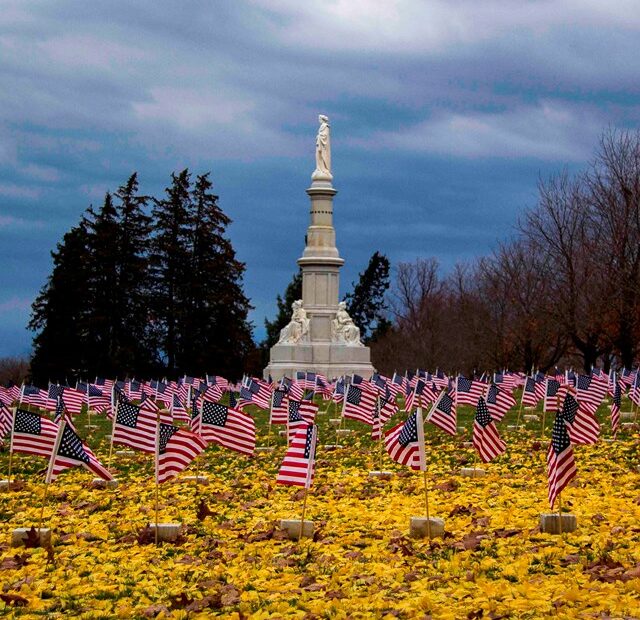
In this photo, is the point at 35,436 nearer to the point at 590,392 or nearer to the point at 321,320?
the point at 590,392

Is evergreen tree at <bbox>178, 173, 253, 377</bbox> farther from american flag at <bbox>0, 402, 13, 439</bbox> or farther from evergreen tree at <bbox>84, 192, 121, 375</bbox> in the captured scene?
american flag at <bbox>0, 402, 13, 439</bbox>

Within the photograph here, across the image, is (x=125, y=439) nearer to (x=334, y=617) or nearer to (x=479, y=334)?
(x=334, y=617)

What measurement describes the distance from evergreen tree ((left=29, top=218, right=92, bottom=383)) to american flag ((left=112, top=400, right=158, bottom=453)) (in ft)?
170

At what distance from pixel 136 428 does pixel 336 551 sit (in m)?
5.62

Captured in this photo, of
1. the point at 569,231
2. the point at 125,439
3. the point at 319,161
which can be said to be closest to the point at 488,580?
the point at 125,439

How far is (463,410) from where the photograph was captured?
3550cm

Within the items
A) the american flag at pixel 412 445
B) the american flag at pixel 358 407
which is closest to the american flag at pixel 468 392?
the american flag at pixel 358 407

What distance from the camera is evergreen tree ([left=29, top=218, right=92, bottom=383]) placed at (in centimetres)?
7094

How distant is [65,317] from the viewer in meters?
72.2

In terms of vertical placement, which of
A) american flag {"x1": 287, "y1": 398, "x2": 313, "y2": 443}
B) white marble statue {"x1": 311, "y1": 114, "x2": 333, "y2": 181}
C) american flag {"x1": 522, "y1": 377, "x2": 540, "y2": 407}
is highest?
white marble statue {"x1": 311, "y1": 114, "x2": 333, "y2": 181}

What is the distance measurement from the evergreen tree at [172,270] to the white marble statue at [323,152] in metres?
12.8

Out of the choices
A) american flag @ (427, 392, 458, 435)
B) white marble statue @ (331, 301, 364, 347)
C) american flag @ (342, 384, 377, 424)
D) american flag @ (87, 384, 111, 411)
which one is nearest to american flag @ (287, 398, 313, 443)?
american flag @ (342, 384, 377, 424)

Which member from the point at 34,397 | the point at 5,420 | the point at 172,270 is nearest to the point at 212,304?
the point at 172,270

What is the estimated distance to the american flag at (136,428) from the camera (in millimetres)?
17609
